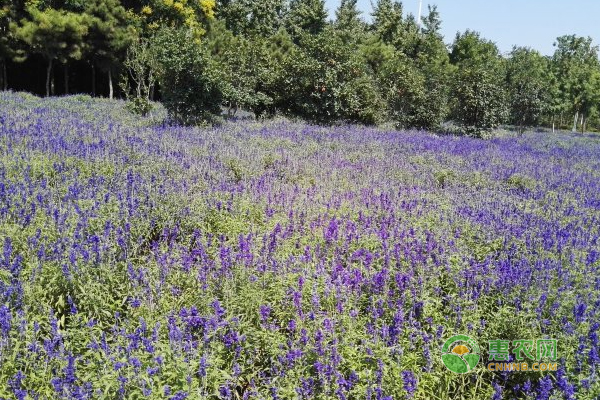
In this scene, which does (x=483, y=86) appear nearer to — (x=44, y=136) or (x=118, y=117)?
(x=118, y=117)

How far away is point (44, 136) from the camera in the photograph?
8.98 m

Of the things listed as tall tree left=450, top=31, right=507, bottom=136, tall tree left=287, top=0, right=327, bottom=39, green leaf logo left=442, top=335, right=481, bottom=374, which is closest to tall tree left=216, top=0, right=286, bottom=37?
tall tree left=287, top=0, right=327, bottom=39

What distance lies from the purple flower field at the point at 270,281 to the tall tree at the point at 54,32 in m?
20.7

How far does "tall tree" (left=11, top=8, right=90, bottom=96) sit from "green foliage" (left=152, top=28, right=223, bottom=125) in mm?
13586

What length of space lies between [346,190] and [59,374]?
18.5 feet

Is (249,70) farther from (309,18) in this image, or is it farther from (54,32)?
(309,18)

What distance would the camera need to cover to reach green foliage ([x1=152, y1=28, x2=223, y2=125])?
48.0 feet

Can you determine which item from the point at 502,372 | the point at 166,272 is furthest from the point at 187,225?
the point at 502,372

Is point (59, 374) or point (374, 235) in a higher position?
point (374, 235)

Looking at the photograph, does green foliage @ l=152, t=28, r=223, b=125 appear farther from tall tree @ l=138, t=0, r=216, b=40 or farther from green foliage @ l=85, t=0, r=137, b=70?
tall tree @ l=138, t=0, r=216, b=40

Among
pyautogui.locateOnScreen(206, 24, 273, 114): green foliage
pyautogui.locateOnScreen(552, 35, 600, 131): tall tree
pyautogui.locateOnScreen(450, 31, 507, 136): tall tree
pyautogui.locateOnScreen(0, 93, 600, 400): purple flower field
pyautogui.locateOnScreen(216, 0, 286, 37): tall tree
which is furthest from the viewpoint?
pyautogui.locateOnScreen(216, 0, 286, 37): tall tree

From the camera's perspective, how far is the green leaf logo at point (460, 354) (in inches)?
133

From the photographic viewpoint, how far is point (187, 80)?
1508 centimetres

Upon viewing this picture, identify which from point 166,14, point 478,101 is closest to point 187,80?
point 478,101
